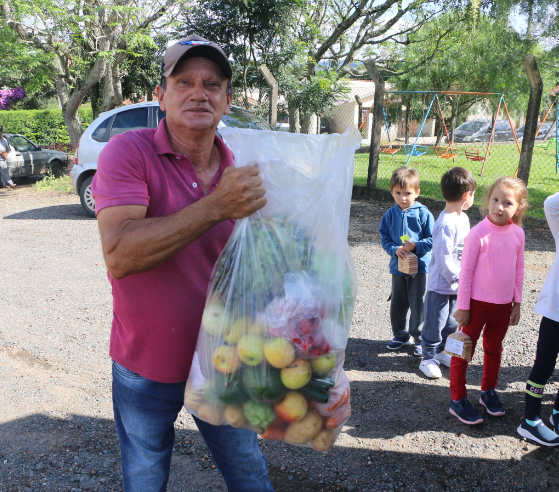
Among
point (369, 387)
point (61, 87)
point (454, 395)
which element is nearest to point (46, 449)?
point (369, 387)

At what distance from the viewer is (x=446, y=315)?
11.1 ft

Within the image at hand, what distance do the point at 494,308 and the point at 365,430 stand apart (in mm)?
1027

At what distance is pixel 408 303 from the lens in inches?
150

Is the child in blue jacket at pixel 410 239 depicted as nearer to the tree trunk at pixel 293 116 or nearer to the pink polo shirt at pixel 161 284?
the pink polo shirt at pixel 161 284

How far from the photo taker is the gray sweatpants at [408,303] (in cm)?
366

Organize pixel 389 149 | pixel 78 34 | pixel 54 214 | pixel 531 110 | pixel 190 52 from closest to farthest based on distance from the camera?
pixel 190 52 < pixel 531 110 < pixel 54 214 < pixel 78 34 < pixel 389 149

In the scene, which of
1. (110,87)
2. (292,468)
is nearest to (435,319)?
(292,468)

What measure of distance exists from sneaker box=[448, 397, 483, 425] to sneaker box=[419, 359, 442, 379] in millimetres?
435

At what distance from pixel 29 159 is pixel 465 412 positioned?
13864mm

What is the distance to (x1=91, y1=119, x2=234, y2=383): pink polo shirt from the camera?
4.83ft

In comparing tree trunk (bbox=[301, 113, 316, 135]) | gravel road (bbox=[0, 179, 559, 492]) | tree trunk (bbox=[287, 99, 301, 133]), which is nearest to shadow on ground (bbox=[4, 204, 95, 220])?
gravel road (bbox=[0, 179, 559, 492])

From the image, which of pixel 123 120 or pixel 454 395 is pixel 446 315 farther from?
pixel 123 120

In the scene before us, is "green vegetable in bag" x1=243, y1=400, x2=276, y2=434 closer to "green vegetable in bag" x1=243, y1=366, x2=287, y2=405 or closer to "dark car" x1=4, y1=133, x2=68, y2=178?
"green vegetable in bag" x1=243, y1=366, x2=287, y2=405

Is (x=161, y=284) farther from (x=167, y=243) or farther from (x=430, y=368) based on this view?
(x=430, y=368)
